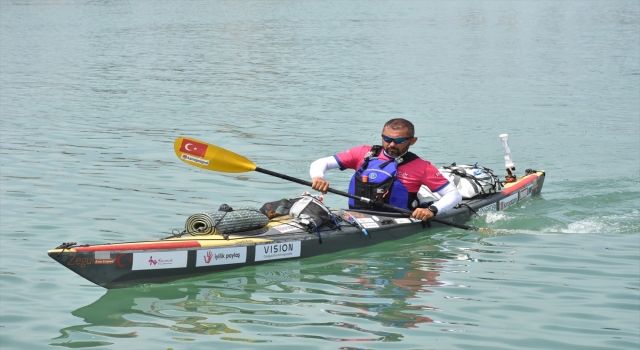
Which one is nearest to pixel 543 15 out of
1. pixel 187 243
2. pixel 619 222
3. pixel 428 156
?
pixel 428 156

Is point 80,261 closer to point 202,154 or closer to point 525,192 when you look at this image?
point 202,154

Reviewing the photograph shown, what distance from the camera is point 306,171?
48.4 ft

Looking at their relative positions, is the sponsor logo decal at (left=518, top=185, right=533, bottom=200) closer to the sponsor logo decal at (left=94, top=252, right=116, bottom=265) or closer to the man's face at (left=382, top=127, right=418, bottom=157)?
the man's face at (left=382, top=127, right=418, bottom=157)

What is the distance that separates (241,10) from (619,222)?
4361cm

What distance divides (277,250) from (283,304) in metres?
1.14

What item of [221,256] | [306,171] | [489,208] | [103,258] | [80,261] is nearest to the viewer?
[80,261]

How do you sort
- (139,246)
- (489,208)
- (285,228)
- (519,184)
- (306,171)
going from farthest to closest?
(306,171), (519,184), (489,208), (285,228), (139,246)

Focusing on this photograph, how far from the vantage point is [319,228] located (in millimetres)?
9617

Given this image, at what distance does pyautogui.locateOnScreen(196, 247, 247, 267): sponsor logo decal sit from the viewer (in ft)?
28.0

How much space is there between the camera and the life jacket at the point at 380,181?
10.0 meters

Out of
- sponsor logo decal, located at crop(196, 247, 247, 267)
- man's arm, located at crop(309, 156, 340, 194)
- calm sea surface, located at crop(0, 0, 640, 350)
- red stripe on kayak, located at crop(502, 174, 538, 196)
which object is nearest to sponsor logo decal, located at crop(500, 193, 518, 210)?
red stripe on kayak, located at crop(502, 174, 538, 196)

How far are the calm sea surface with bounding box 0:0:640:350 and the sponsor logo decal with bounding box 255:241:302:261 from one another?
0.12 meters

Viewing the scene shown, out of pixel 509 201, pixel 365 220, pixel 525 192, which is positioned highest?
pixel 525 192

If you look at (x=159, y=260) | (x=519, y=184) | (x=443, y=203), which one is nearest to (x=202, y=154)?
(x=159, y=260)
